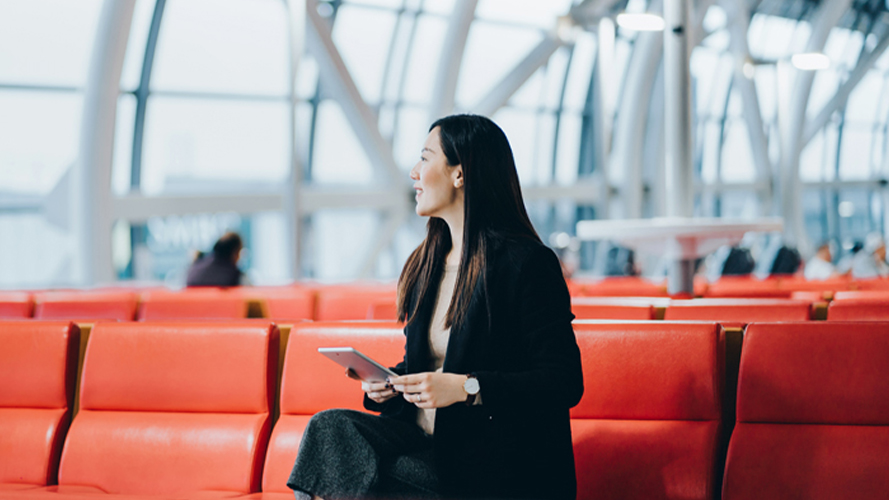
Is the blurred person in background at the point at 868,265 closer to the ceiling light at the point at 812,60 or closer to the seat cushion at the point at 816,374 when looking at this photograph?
the ceiling light at the point at 812,60

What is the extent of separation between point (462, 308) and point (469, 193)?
0.33m

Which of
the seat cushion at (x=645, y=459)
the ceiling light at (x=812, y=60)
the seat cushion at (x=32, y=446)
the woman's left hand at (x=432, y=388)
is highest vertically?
the ceiling light at (x=812, y=60)

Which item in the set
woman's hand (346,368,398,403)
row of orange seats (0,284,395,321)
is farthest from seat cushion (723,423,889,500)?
row of orange seats (0,284,395,321)

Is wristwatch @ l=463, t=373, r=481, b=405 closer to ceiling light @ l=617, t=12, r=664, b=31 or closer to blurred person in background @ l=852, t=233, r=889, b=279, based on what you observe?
ceiling light @ l=617, t=12, r=664, b=31


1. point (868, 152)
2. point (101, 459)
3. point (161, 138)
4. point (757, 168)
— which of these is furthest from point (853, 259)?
point (868, 152)

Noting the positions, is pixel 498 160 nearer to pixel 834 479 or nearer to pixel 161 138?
pixel 834 479

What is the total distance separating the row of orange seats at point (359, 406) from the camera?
2.32 meters

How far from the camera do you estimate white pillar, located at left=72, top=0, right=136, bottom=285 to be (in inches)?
432

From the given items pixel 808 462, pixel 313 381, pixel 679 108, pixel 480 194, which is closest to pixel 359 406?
pixel 313 381

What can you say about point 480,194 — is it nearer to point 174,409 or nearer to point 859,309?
point 174,409

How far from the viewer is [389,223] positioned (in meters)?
17.0

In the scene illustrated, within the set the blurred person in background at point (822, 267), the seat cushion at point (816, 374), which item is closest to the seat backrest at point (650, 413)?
the seat cushion at point (816, 374)

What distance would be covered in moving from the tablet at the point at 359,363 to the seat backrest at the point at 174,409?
2.49 feet

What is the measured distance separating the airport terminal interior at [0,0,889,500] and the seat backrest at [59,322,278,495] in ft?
0.03
